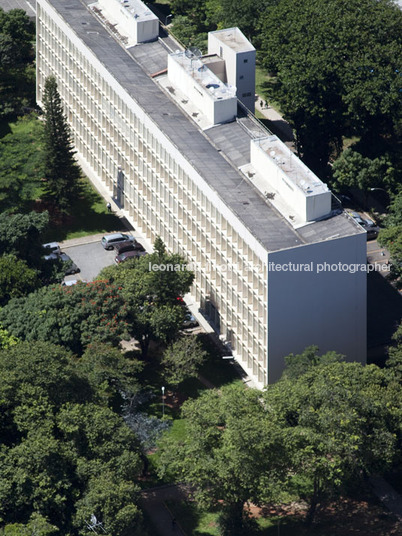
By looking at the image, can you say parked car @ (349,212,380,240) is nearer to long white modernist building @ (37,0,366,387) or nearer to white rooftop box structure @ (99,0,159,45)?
long white modernist building @ (37,0,366,387)

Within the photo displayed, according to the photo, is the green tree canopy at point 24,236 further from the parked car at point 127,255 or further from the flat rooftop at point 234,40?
the flat rooftop at point 234,40

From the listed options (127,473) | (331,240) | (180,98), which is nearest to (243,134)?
(180,98)

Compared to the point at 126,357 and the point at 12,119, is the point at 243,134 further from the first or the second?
the point at 12,119

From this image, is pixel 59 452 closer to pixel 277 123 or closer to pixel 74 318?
pixel 74 318

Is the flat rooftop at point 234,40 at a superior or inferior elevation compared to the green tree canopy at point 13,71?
superior

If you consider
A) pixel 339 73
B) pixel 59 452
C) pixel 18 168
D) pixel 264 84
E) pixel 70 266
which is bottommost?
pixel 70 266

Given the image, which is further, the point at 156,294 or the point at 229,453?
the point at 156,294

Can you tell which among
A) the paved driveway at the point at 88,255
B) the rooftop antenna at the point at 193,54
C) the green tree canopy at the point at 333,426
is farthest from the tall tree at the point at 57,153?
the green tree canopy at the point at 333,426

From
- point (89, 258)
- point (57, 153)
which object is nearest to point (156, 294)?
point (89, 258)
